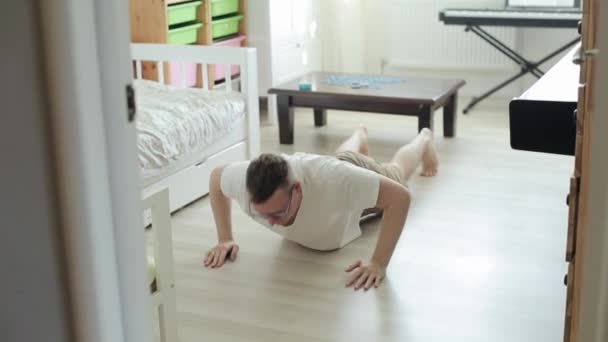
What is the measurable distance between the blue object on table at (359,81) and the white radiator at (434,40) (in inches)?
44.0

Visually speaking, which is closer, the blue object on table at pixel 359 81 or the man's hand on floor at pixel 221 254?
the man's hand on floor at pixel 221 254

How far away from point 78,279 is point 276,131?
3.64 metres

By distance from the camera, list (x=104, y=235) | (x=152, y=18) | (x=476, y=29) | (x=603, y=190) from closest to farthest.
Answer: (x=603, y=190) → (x=104, y=235) → (x=152, y=18) → (x=476, y=29)

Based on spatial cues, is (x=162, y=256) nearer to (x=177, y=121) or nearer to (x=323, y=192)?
(x=323, y=192)

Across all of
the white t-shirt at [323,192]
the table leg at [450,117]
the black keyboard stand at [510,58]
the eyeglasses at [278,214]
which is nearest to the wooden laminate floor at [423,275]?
the white t-shirt at [323,192]

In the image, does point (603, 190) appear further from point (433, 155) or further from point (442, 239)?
point (433, 155)

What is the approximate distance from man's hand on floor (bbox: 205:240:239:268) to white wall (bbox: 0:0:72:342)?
63.7 inches

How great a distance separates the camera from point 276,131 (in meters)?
4.87

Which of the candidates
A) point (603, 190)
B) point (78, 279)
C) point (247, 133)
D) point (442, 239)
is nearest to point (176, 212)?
point (247, 133)

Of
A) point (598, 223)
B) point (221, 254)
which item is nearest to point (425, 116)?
point (221, 254)

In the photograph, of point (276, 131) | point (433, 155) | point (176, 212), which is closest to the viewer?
point (176, 212)

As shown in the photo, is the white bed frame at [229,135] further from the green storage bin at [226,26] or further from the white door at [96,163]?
the white door at [96,163]

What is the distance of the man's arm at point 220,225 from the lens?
9.41 feet

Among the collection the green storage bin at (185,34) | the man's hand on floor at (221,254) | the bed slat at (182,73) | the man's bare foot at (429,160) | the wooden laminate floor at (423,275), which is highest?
the green storage bin at (185,34)
